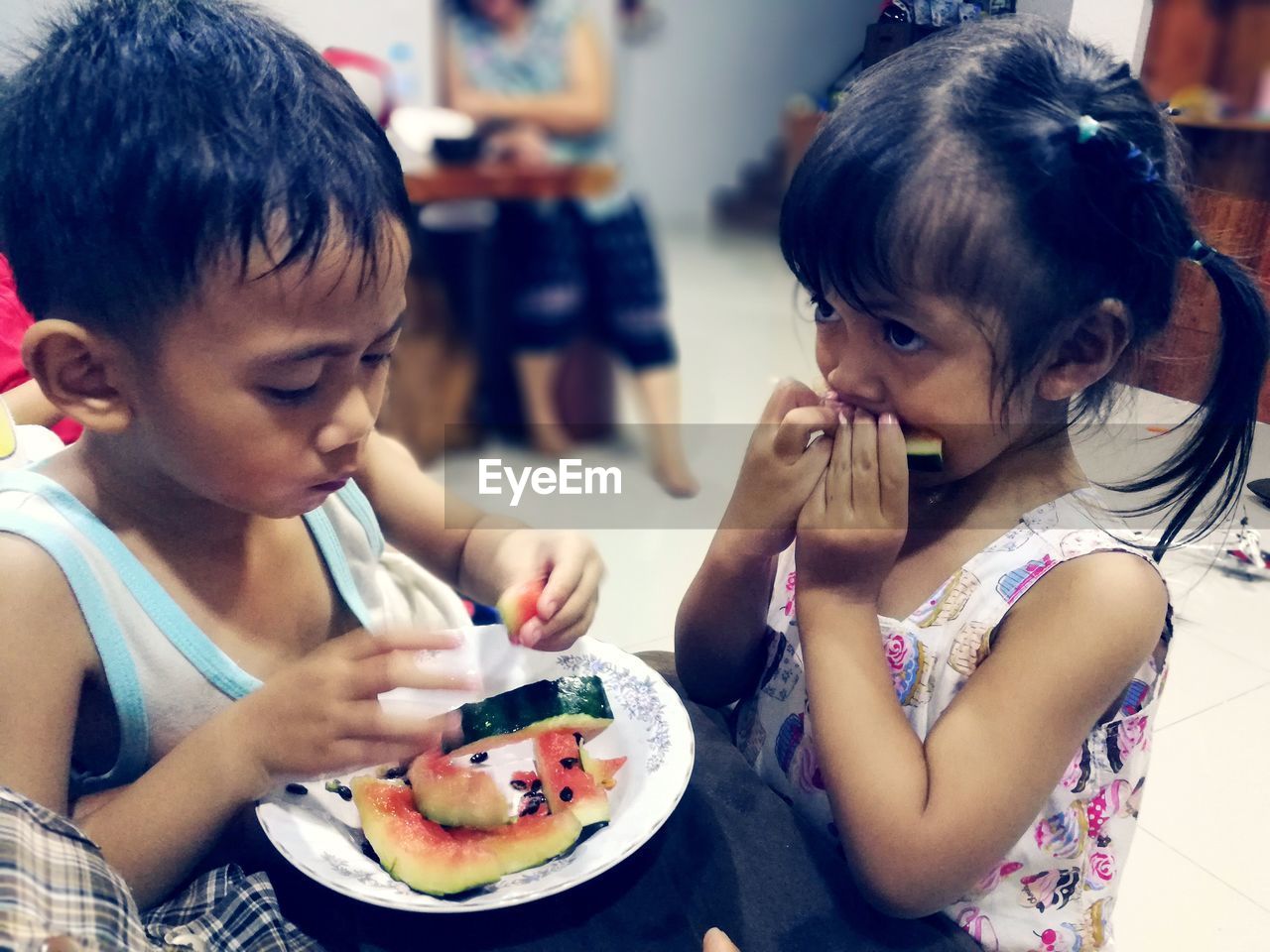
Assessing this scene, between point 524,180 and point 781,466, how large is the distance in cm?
33

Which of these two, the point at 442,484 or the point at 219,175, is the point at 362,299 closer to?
the point at 219,175

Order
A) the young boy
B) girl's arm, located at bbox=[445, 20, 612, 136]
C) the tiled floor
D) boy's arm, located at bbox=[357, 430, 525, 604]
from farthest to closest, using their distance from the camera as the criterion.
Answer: boy's arm, located at bbox=[357, 430, 525, 604] < the young boy < the tiled floor < girl's arm, located at bbox=[445, 20, 612, 136]

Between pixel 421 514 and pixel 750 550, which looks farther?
pixel 421 514

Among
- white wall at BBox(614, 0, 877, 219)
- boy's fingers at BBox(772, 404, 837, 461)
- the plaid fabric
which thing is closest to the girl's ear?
boy's fingers at BBox(772, 404, 837, 461)

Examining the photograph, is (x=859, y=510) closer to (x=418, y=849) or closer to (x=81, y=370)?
(x=418, y=849)

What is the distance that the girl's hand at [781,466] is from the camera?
508 millimetres

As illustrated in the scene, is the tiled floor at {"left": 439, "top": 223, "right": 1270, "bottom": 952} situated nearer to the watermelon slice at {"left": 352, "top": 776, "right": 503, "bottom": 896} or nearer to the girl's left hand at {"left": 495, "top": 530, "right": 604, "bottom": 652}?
the girl's left hand at {"left": 495, "top": 530, "right": 604, "bottom": 652}

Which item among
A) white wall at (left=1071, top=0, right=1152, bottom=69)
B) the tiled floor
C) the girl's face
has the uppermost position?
white wall at (left=1071, top=0, right=1152, bottom=69)

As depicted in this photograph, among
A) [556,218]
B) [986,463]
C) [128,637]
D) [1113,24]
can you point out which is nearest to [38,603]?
[128,637]

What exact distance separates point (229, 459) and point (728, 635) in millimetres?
→ 319

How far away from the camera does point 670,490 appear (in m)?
0.48

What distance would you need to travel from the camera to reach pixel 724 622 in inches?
24.1

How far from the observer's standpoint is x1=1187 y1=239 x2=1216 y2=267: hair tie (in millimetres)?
478

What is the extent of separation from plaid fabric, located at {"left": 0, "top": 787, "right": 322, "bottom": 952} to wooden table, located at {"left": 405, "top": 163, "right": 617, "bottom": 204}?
27 cm
